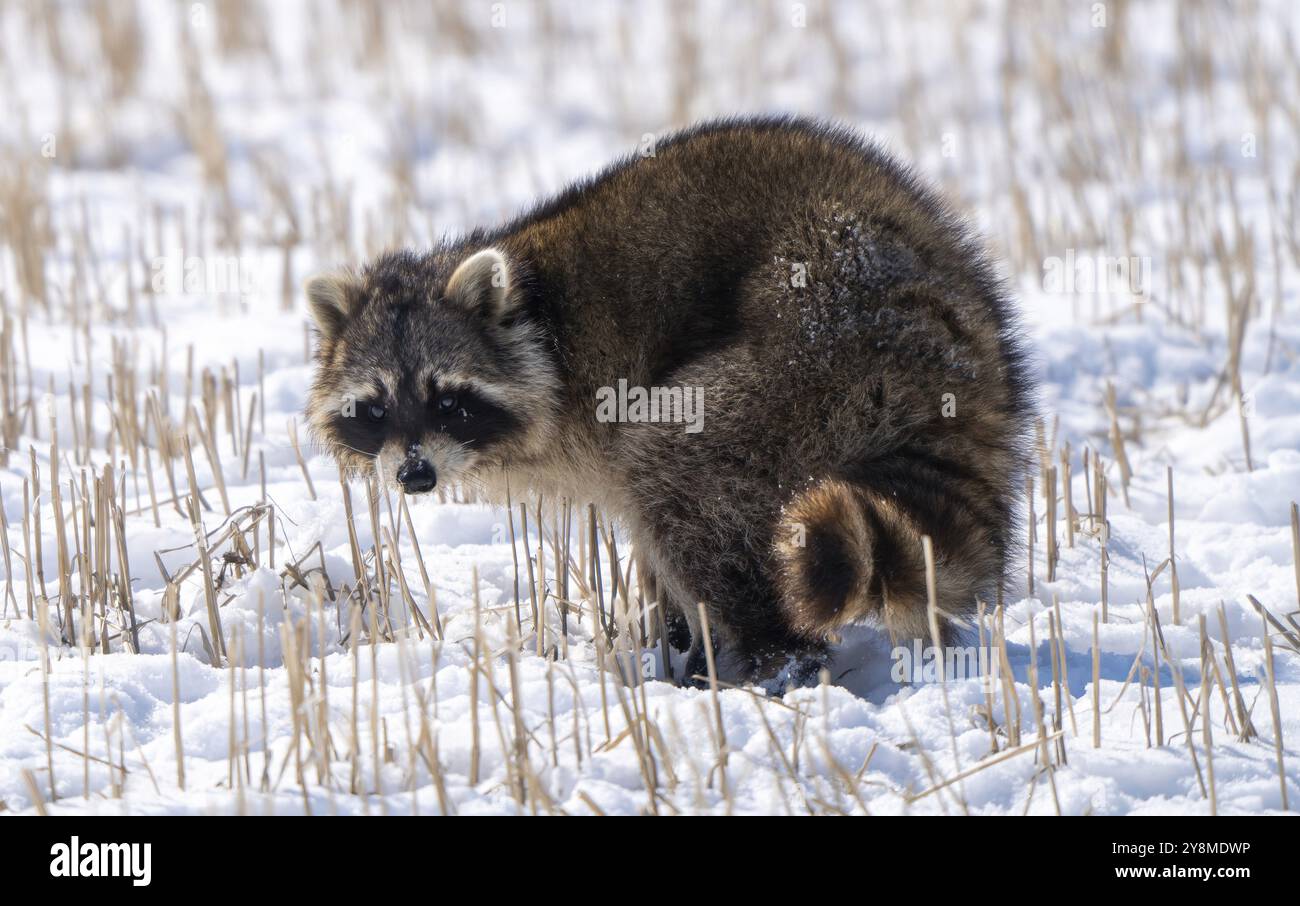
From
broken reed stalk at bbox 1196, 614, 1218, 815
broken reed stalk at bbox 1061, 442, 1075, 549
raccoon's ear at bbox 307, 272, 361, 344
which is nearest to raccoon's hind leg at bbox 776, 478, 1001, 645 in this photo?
broken reed stalk at bbox 1196, 614, 1218, 815

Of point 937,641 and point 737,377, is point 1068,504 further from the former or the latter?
point 937,641

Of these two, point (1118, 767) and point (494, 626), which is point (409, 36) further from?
point (1118, 767)

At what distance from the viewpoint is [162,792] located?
11.5ft

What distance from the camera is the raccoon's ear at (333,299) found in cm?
549

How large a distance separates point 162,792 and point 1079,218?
7.85 meters

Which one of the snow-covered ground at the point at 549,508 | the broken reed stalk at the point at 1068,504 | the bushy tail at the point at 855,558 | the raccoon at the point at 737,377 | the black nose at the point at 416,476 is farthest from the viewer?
the broken reed stalk at the point at 1068,504

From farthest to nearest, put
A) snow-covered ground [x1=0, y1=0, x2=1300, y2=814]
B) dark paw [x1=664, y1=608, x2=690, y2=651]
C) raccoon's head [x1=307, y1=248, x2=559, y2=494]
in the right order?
dark paw [x1=664, y1=608, x2=690, y2=651] → raccoon's head [x1=307, y1=248, x2=559, y2=494] → snow-covered ground [x1=0, y1=0, x2=1300, y2=814]

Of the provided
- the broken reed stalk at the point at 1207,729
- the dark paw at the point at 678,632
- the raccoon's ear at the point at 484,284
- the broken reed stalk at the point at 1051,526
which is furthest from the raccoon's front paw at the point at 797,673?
the raccoon's ear at the point at 484,284

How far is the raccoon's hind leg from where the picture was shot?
399 cm

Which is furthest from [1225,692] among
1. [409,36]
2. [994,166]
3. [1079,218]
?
[409,36]

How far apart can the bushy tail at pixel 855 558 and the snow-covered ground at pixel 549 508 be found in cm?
25

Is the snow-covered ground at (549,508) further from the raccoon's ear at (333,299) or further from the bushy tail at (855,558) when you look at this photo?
the raccoon's ear at (333,299)

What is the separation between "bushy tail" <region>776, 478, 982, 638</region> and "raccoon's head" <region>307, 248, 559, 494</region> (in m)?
1.42

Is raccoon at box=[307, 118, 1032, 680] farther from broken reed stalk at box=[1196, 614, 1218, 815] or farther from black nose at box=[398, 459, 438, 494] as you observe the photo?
broken reed stalk at box=[1196, 614, 1218, 815]
